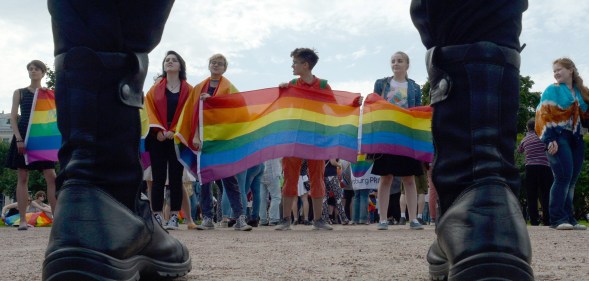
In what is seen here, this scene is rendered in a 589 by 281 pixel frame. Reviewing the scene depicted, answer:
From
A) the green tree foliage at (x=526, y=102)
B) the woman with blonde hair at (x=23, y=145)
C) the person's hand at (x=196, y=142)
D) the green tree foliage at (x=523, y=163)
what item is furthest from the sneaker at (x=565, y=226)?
the green tree foliage at (x=526, y=102)

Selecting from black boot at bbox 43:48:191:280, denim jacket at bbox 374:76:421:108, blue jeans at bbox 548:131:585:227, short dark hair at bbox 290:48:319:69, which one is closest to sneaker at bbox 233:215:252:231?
short dark hair at bbox 290:48:319:69

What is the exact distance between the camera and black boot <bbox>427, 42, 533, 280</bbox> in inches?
64.5

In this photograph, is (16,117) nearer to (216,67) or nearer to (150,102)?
(150,102)

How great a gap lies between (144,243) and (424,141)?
8033 millimetres

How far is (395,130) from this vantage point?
953cm

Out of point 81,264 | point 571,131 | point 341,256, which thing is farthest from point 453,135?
point 571,131

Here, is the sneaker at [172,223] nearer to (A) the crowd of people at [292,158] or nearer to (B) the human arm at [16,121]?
(A) the crowd of people at [292,158]

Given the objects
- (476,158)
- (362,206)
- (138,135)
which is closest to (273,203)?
(362,206)

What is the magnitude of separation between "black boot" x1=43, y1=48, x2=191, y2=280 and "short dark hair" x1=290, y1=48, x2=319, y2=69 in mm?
6852

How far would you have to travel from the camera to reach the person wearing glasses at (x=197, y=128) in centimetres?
894

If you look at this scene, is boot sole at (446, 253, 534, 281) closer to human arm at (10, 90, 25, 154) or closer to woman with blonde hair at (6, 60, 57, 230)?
woman with blonde hair at (6, 60, 57, 230)

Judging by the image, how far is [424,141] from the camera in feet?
31.6

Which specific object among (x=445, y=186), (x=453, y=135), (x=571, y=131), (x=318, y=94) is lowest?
(x=445, y=186)

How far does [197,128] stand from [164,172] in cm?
101
